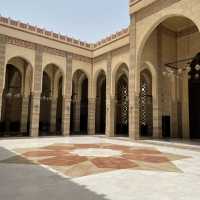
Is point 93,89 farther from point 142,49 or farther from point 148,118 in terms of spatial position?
point 142,49

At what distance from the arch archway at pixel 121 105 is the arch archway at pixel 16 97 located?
645 cm

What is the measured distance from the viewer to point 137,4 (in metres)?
11.2

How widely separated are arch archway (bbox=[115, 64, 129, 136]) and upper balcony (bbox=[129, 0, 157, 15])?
18.1ft

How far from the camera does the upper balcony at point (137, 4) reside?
34.9ft

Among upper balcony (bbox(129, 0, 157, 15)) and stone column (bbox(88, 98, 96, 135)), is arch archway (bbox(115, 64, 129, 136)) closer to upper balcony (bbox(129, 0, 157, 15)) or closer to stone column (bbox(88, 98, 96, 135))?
stone column (bbox(88, 98, 96, 135))

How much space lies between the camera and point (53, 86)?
16031mm

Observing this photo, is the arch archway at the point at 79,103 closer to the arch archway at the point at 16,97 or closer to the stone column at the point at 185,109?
the arch archway at the point at 16,97

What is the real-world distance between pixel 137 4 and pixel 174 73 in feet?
14.2

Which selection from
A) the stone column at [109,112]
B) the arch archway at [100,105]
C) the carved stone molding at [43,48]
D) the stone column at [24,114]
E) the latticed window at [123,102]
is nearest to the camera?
the carved stone molding at [43,48]

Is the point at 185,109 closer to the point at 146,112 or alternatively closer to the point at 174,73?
the point at 174,73

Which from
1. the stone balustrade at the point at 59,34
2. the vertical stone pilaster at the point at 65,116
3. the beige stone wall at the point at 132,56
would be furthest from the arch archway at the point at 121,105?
the vertical stone pilaster at the point at 65,116

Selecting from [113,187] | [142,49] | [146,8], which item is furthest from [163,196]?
[146,8]

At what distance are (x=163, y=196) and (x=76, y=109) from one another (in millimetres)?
14010

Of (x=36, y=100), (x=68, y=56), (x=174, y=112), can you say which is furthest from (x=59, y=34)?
(x=174, y=112)
